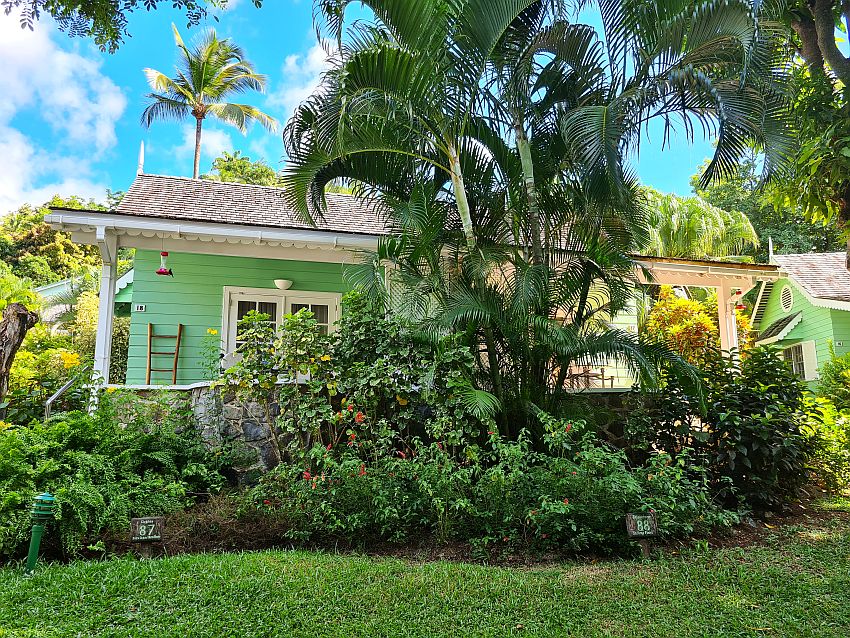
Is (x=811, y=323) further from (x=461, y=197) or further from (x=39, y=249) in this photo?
(x=39, y=249)

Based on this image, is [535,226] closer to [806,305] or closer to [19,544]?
[19,544]

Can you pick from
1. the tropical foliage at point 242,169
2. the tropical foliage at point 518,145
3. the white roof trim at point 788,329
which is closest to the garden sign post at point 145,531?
the tropical foliage at point 518,145

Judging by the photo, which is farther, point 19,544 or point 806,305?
point 806,305

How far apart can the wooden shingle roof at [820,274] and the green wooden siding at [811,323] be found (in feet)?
1.09

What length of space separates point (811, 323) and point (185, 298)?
14783 millimetres

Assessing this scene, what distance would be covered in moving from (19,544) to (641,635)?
4.72 meters

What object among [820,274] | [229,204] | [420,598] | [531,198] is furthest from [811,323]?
[420,598]

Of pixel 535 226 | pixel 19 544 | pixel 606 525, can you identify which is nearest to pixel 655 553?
pixel 606 525

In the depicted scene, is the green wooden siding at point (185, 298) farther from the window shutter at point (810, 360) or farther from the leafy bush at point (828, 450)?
the window shutter at point (810, 360)

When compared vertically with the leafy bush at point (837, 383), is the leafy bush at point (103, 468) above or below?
below

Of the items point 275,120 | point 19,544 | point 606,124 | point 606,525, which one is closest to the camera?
point 19,544

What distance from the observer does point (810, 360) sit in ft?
53.0

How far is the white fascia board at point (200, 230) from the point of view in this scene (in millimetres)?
7965

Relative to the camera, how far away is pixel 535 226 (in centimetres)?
738
